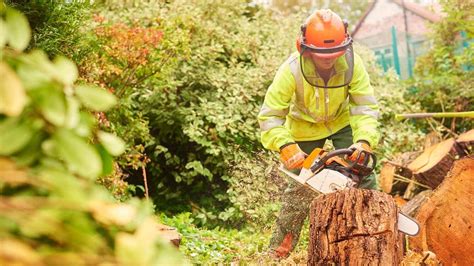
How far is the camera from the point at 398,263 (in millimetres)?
3488

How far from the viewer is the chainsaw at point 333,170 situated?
393 cm

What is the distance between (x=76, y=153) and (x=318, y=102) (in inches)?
144

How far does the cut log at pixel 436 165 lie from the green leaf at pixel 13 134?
5436 mm

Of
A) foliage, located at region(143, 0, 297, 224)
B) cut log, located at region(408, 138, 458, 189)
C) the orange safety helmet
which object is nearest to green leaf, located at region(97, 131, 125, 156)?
the orange safety helmet

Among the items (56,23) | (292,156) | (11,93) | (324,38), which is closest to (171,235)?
(292,156)

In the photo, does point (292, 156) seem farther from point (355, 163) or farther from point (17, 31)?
point (17, 31)

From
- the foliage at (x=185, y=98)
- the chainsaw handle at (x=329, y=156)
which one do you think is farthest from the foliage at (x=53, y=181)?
the foliage at (x=185, y=98)

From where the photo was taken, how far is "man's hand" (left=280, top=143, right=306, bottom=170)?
422 cm

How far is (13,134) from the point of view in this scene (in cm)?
100

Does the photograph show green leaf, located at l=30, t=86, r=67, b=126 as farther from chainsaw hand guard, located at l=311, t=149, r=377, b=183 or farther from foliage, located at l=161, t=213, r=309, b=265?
foliage, located at l=161, t=213, r=309, b=265

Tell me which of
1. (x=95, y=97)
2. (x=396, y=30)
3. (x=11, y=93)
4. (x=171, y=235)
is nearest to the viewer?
(x=11, y=93)

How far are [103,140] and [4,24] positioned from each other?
25cm

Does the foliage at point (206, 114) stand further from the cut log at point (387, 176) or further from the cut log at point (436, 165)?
the cut log at point (436, 165)

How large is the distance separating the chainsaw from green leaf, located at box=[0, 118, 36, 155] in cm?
303
